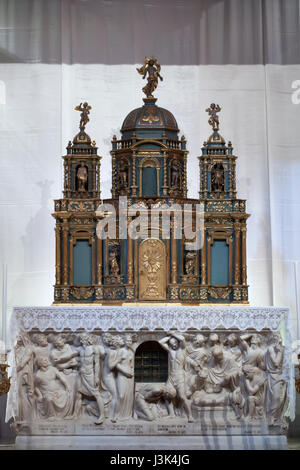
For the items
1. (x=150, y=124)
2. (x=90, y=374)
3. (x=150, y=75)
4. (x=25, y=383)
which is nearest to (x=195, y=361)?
(x=90, y=374)

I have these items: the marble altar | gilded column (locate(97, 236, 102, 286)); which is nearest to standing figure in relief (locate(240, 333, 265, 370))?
the marble altar

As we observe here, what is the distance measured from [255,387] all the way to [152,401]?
0.98 m

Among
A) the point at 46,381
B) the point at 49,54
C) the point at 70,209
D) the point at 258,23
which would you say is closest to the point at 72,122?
the point at 49,54

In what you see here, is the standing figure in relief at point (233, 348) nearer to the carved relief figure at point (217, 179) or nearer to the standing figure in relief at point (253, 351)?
the standing figure in relief at point (253, 351)

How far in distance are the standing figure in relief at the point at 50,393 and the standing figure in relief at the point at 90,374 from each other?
113mm

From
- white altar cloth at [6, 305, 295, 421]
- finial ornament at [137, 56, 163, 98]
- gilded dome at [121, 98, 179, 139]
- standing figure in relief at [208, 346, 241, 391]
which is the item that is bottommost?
standing figure in relief at [208, 346, 241, 391]

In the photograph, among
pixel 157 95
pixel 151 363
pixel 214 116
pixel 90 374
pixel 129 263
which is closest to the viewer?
pixel 90 374

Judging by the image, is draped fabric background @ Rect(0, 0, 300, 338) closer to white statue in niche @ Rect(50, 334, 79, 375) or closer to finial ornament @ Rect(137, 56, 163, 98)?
finial ornament @ Rect(137, 56, 163, 98)

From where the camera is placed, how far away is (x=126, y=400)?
8.55 metres

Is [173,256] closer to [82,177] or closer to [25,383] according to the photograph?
[82,177]

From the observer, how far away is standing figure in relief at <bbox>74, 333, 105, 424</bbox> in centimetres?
851

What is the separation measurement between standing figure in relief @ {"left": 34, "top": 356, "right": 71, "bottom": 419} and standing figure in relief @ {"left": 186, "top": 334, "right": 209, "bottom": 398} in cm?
114

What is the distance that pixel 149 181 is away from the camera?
30.7 ft

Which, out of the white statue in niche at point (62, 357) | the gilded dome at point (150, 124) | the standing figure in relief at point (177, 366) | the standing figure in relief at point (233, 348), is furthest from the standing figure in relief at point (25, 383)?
the gilded dome at point (150, 124)
